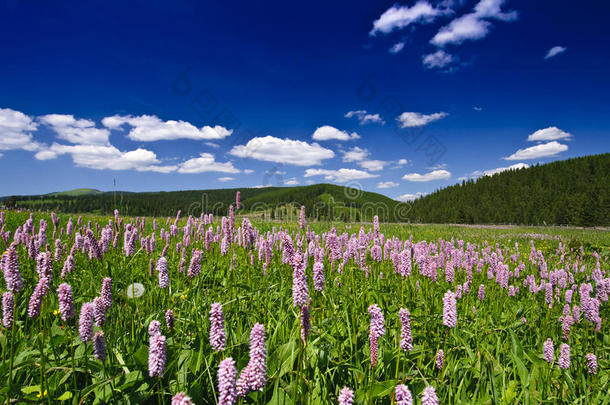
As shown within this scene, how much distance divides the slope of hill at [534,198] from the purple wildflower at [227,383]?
107 meters

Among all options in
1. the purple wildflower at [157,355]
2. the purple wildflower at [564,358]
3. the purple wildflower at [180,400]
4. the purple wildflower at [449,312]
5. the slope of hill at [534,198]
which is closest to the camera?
the purple wildflower at [180,400]

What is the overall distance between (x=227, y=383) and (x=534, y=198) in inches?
5631

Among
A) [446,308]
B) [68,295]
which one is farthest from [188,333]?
[446,308]

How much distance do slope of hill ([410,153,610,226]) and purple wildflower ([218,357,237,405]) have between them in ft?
350

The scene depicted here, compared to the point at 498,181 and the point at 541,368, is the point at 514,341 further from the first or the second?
the point at 498,181

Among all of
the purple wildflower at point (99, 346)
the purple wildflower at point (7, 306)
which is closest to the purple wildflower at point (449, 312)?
the purple wildflower at point (99, 346)

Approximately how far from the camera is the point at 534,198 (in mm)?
112625

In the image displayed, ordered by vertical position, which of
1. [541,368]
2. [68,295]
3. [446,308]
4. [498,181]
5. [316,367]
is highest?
[498,181]

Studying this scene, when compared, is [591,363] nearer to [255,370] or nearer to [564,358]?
[564,358]

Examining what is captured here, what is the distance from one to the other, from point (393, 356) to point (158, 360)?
5.84 ft

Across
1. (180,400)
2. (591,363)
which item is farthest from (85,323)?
(591,363)

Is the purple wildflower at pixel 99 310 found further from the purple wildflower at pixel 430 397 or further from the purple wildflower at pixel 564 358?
the purple wildflower at pixel 564 358

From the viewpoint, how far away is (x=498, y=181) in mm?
139500

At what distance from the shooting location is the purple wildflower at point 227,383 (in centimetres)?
118
